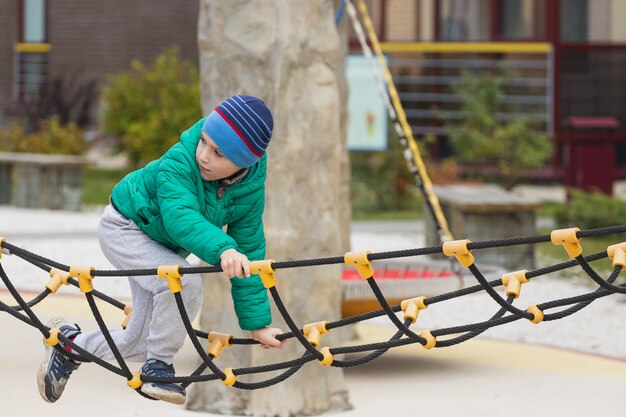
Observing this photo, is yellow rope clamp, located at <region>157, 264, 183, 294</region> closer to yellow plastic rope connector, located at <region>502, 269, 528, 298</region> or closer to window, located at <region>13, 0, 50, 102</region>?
yellow plastic rope connector, located at <region>502, 269, 528, 298</region>

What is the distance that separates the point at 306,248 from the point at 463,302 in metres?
3.89

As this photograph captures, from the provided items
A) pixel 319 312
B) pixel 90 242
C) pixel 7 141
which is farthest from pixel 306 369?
pixel 7 141

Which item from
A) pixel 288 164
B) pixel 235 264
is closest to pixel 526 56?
pixel 288 164

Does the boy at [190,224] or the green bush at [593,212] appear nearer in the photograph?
the boy at [190,224]

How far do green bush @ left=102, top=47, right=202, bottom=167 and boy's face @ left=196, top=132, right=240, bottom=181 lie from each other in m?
14.1

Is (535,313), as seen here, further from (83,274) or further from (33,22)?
(33,22)

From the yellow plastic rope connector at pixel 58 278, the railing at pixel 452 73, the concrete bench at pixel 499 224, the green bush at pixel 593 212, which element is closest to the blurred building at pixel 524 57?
the railing at pixel 452 73

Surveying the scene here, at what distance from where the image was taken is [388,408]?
283 inches

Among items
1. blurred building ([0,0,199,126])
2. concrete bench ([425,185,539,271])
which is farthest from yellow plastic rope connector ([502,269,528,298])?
blurred building ([0,0,199,126])

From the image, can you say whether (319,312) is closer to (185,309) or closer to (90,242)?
(185,309)

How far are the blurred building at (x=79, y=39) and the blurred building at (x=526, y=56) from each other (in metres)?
4.35

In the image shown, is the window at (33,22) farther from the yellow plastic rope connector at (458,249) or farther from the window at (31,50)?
the yellow plastic rope connector at (458,249)

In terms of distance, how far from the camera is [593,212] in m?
14.3

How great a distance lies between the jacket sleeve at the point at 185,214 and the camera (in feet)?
13.8
